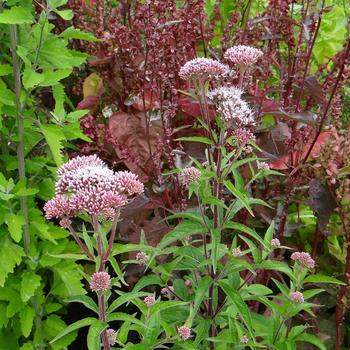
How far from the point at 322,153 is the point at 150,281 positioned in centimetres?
65

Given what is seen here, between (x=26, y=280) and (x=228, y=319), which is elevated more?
(x=228, y=319)

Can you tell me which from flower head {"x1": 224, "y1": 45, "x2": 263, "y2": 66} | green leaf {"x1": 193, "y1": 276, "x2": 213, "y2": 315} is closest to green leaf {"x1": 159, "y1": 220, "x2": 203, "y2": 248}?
green leaf {"x1": 193, "y1": 276, "x2": 213, "y2": 315}

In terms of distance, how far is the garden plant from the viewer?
1287 mm

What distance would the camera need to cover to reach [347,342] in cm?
201

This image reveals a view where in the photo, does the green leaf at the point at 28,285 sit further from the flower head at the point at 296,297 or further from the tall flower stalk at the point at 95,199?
the flower head at the point at 296,297

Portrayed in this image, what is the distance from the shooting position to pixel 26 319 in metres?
1.70

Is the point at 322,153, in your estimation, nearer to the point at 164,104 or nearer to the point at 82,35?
the point at 164,104

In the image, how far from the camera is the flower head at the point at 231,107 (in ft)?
4.04

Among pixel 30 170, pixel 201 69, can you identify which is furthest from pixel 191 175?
pixel 30 170

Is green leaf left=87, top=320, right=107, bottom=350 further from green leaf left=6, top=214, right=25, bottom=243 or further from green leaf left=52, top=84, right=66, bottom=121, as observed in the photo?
green leaf left=52, top=84, right=66, bottom=121

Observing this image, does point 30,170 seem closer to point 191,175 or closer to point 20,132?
point 20,132

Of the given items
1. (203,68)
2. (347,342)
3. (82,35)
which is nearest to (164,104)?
(82,35)

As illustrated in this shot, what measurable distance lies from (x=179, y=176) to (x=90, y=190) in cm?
78

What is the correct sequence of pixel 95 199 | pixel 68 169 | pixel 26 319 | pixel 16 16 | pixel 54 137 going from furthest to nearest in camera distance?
pixel 26 319 < pixel 54 137 < pixel 16 16 < pixel 68 169 < pixel 95 199
